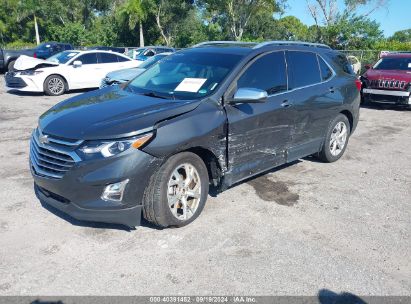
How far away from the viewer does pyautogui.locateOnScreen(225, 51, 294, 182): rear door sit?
4238 mm

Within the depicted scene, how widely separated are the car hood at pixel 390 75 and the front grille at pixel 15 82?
10898mm

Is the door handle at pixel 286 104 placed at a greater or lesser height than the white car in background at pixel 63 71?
lesser

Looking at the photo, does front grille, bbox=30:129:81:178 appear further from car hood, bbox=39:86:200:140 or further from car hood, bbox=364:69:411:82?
car hood, bbox=364:69:411:82

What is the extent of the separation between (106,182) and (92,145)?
1.13 feet

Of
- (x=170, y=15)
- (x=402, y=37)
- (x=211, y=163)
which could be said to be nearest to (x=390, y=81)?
(x=211, y=163)

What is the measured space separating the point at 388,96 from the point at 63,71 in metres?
A: 10.4

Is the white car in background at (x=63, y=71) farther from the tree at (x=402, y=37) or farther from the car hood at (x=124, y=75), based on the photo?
Answer: the tree at (x=402, y=37)

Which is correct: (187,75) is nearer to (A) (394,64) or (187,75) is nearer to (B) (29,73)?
(A) (394,64)

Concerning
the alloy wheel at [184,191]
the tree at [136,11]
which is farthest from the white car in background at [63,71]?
the tree at [136,11]

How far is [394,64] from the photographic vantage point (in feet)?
39.6

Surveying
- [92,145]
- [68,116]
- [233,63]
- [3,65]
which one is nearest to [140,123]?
[92,145]

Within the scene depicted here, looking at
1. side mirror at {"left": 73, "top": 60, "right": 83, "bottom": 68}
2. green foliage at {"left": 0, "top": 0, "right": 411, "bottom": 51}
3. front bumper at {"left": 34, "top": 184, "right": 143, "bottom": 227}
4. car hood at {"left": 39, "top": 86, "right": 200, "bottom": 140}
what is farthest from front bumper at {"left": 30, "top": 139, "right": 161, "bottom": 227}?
green foliage at {"left": 0, "top": 0, "right": 411, "bottom": 51}

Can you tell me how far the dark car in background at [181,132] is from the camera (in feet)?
11.2

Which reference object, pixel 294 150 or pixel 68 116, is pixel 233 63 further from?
pixel 68 116
